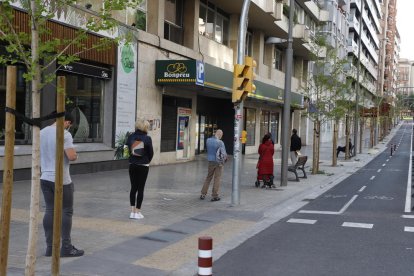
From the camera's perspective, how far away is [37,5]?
4.47 m

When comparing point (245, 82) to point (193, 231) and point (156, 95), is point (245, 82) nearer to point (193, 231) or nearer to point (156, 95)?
point (193, 231)

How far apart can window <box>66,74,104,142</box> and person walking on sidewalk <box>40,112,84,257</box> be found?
9.51 meters

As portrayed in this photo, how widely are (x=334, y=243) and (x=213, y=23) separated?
19.1 m

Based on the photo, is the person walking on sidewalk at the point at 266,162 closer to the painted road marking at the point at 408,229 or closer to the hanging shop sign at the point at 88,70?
the painted road marking at the point at 408,229

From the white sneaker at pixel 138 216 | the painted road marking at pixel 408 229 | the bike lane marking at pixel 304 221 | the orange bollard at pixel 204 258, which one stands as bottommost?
the bike lane marking at pixel 304 221

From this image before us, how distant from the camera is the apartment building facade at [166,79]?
623 inches

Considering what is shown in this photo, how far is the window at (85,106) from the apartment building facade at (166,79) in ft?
0.11

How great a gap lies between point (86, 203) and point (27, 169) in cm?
377

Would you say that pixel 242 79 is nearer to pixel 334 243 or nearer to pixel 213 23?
pixel 334 243

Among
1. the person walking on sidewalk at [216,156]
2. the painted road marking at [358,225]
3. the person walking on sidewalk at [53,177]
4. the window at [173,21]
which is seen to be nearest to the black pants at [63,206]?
the person walking on sidewalk at [53,177]

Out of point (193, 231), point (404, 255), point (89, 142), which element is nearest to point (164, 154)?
point (89, 142)

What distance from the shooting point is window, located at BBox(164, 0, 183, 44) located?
68.3 ft

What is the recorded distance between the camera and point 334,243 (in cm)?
771

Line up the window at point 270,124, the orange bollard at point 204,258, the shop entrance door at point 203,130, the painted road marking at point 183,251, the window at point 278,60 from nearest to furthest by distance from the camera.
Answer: the orange bollard at point 204,258
the painted road marking at point 183,251
the shop entrance door at point 203,130
the window at point 270,124
the window at point 278,60
